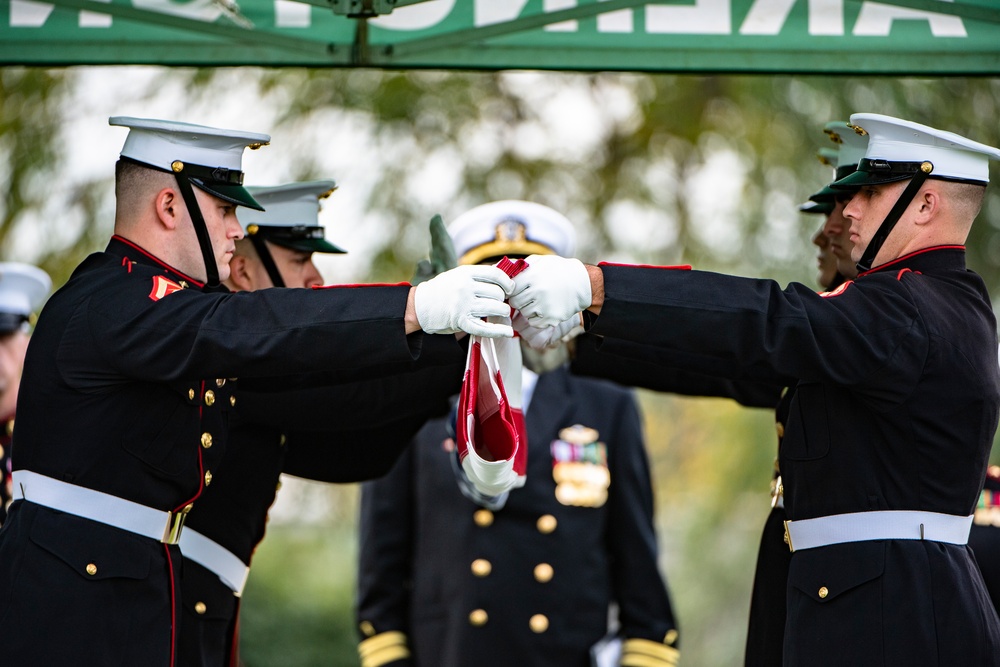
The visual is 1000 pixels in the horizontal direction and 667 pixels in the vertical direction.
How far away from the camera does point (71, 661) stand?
10.0 ft

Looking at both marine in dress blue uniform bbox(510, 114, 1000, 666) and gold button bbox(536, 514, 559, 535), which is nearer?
marine in dress blue uniform bbox(510, 114, 1000, 666)

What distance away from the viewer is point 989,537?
167 inches

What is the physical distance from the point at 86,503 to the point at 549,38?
2084mm

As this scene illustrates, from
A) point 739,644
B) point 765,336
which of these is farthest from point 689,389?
point 739,644

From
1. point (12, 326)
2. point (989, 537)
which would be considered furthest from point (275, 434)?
point (989, 537)

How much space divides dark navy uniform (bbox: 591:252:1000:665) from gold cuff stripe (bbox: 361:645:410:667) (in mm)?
1816

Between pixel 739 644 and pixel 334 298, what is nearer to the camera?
pixel 334 298

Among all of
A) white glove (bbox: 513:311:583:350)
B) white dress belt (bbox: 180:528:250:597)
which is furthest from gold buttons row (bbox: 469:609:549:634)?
white glove (bbox: 513:311:583:350)

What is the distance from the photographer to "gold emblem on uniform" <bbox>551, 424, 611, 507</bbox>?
4.82 metres

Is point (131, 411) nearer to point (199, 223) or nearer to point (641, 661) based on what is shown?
point (199, 223)

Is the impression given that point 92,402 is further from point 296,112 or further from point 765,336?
point 296,112

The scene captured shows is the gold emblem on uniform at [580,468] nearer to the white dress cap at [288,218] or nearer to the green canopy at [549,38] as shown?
the white dress cap at [288,218]

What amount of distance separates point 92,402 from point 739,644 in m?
7.16

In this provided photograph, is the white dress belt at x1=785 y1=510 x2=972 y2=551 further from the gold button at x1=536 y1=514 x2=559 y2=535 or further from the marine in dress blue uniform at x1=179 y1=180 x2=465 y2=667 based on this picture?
the gold button at x1=536 y1=514 x2=559 y2=535
